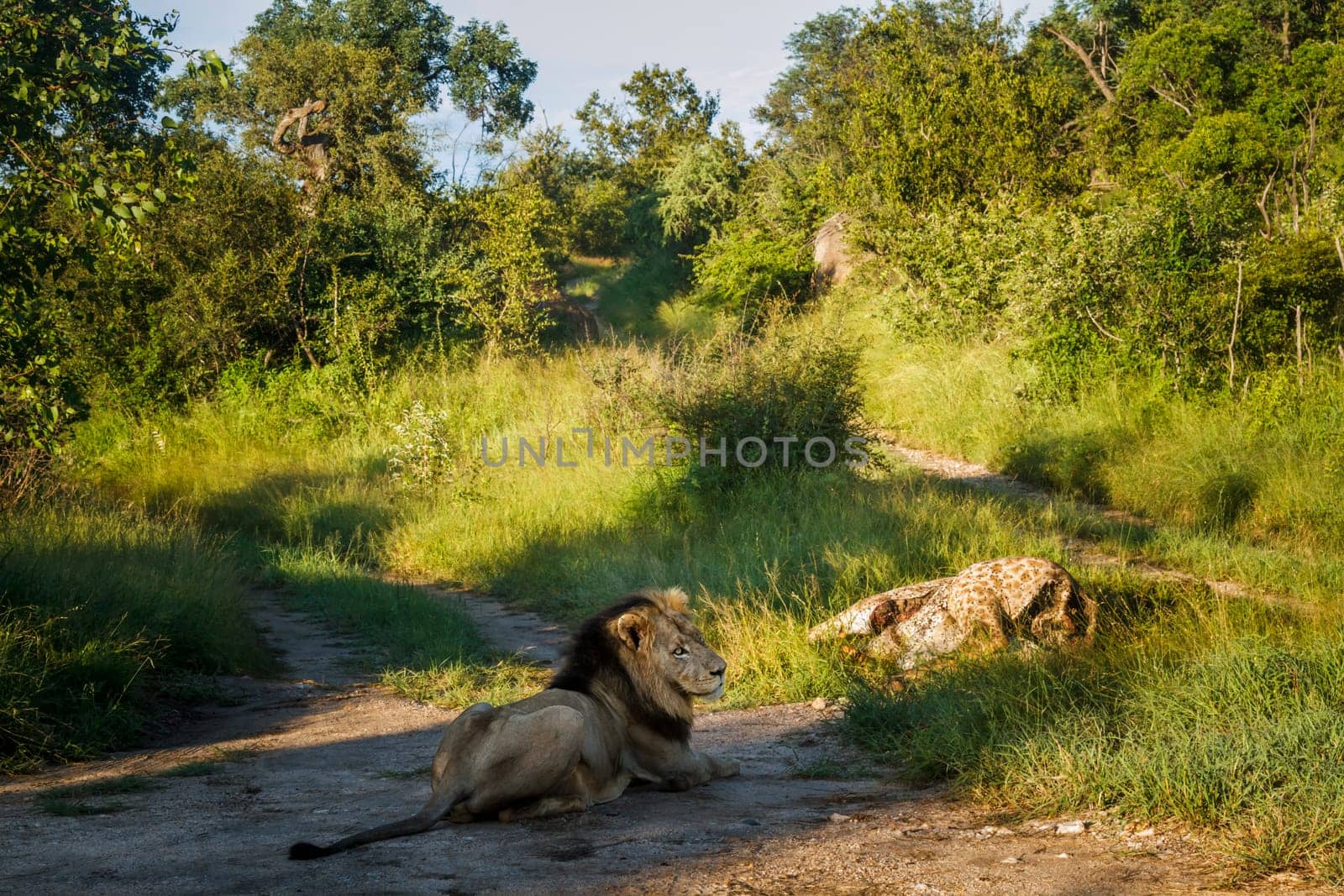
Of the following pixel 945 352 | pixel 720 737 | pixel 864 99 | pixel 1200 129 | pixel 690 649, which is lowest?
pixel 720 737

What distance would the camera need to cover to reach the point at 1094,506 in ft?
43.1

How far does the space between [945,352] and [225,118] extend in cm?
1805

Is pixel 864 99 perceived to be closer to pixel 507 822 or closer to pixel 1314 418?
pixel 1314 418

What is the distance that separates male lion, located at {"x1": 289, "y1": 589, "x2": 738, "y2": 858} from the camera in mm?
4590

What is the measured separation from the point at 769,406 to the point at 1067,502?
339cm

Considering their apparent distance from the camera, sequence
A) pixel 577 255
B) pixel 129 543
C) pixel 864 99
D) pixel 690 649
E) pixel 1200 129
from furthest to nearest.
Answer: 1. pixel 577 255
2. pixel 864 99
3. pixel 1200 129
4. pixel 129 543
5. pixel 690 649

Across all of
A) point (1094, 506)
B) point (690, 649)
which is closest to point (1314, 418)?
point (1094, 506)

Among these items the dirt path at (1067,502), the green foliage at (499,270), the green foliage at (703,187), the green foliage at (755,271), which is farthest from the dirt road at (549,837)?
the green foliage at (703,187)

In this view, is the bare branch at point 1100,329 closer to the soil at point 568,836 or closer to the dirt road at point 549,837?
the soil at point 568,836

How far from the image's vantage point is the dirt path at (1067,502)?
30.0 feet

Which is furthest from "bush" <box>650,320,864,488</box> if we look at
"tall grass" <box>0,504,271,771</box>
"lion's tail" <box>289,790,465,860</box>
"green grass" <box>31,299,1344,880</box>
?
"lion's tail" <box>289,790,465,860</box>

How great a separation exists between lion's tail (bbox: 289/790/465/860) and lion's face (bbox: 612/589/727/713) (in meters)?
1.01

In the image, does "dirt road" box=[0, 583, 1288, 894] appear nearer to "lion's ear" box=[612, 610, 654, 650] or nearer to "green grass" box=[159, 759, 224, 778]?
"green grass" box=[159, 759, 224, 778]

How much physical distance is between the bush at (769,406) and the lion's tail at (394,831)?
8504 mm
